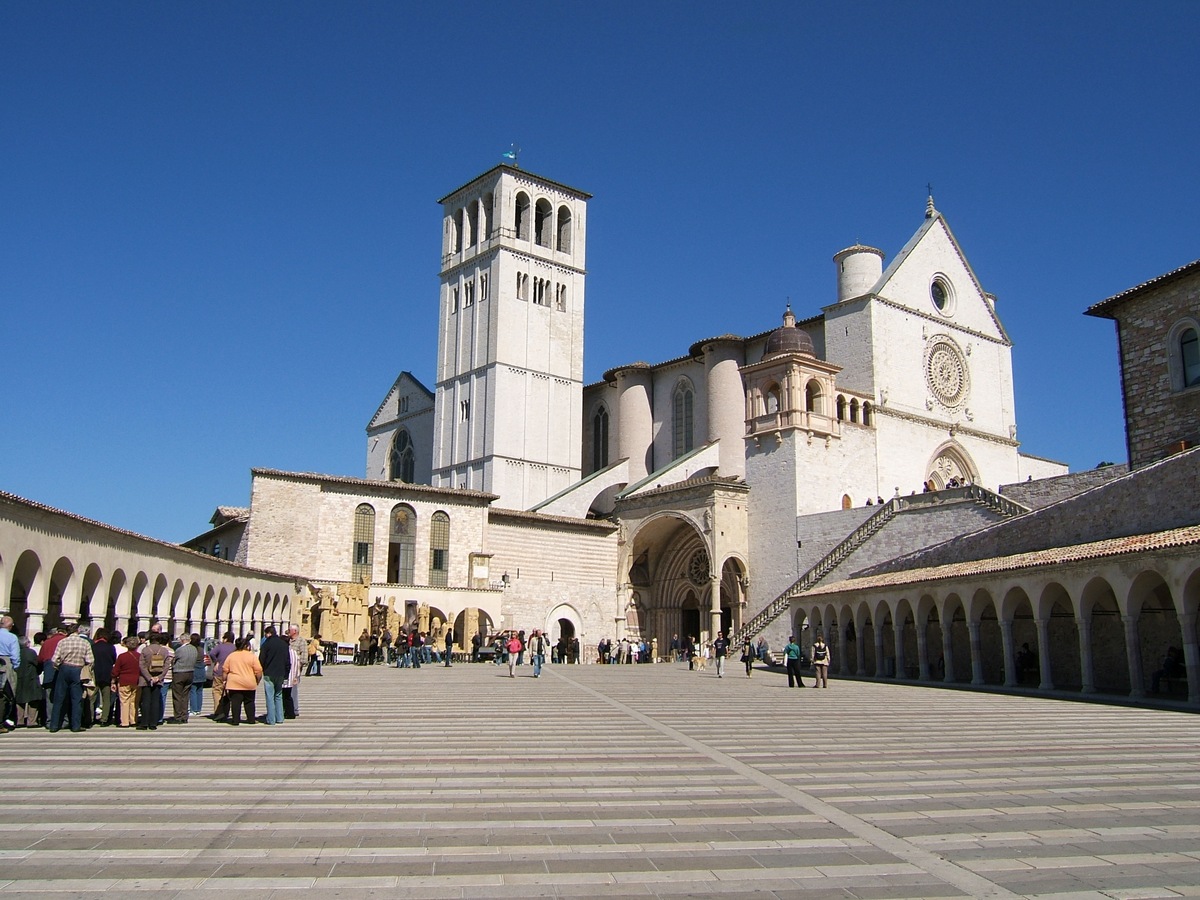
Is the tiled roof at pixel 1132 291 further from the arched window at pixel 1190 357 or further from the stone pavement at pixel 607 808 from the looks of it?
the stone pavement at pixel 607 808

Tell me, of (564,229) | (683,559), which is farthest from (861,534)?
(564,229)

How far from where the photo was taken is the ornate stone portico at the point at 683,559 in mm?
42344

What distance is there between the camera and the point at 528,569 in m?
44.5

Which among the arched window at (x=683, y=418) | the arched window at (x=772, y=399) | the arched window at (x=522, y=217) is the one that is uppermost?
the arched window at (x=522, y=217)

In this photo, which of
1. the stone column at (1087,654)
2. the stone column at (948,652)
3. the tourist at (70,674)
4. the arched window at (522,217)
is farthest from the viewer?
the arched window at (522,217)

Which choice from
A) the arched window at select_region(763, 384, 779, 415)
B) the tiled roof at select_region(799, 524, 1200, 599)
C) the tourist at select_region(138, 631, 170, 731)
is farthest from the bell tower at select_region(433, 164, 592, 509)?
the tourist at select_region(138, 631, 170, 731)

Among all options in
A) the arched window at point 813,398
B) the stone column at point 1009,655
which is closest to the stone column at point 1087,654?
the stone column at point 1009,655

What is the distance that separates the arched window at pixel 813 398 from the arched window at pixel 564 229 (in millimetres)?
24544

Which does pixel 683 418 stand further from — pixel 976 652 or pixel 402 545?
pixel 976 652

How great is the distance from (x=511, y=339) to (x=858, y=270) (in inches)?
800

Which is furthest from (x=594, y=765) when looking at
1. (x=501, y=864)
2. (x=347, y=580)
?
(x=347, y=580)

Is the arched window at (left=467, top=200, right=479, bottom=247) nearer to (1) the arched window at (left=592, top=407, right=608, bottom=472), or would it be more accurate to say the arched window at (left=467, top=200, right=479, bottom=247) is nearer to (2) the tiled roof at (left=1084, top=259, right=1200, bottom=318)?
(1) the arched window at (left=592, top=407, right=608, bottom=472)

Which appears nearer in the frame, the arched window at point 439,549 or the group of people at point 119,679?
the group of people at point 119,679

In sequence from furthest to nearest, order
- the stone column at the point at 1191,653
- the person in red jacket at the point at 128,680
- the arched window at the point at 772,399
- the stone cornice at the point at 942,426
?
1. the stone cornice at the point at 942,426
2. the arched window at the point at 772,399
3. the stone column at the point at 1191,653
4. the person in red jacket at the point at 128,680
